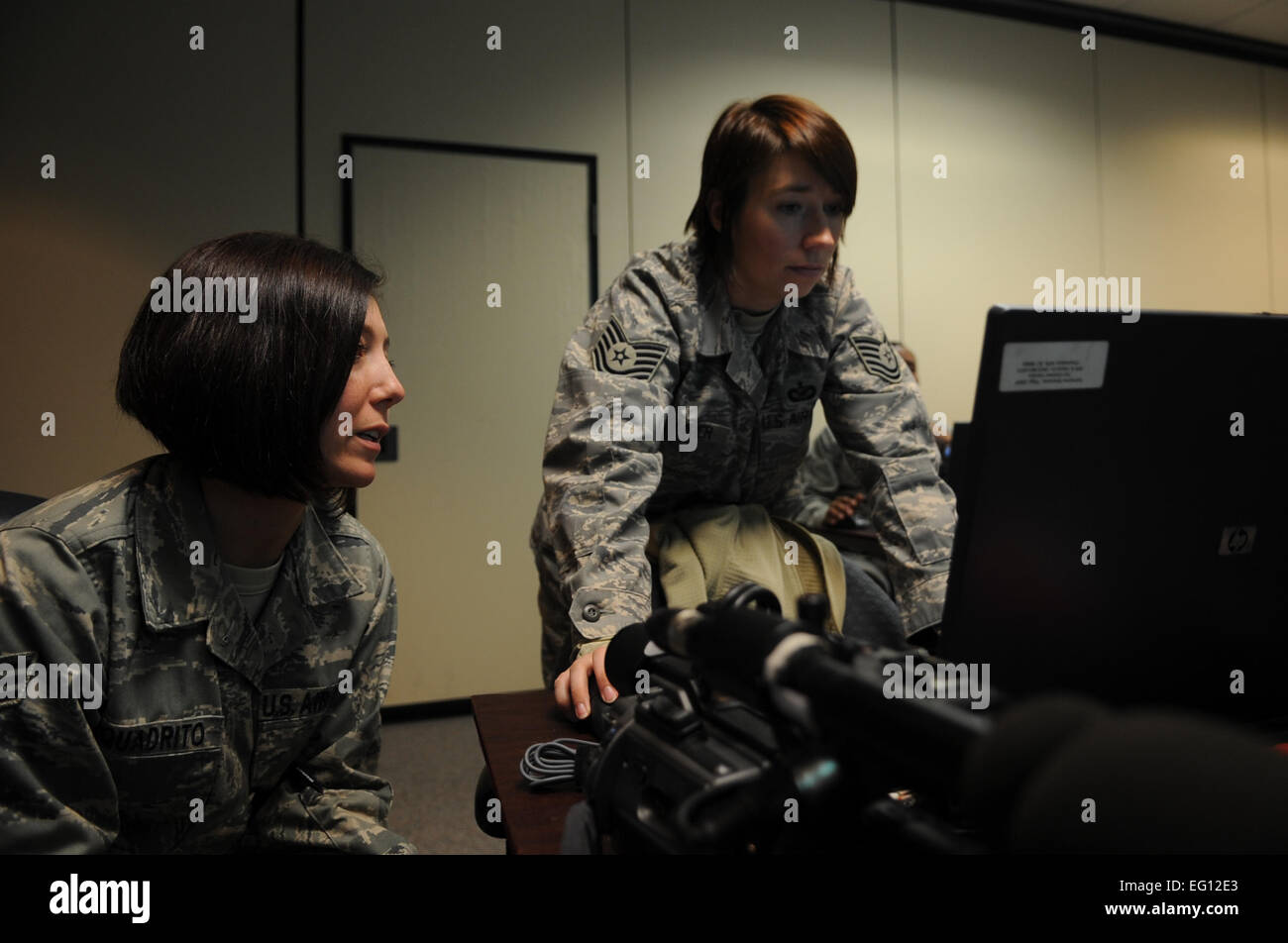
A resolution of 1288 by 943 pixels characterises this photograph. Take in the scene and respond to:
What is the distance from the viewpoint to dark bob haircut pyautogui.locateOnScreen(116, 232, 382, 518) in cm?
89

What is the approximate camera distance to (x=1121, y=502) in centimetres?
57

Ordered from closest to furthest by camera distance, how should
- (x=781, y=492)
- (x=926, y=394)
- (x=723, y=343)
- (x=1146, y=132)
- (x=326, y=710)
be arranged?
(x=326, y=710) → (x=723, y=343) → (x=781, y=492) → (x=926, y=394) → (x=1146, y=132)

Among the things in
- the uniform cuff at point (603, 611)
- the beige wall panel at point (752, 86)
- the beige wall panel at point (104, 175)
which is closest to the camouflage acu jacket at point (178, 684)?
the uniform cuff at point (603, 611)

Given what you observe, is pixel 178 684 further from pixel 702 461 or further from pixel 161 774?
pixel 702 461

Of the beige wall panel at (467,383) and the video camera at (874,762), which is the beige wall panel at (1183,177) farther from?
the video camera at (874,762)

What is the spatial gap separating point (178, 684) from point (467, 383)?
2374 millimetres

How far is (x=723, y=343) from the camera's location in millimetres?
1346

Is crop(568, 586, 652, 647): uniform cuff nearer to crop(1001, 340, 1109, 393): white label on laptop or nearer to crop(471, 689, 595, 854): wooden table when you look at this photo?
crop(471, 689, 595, 854): wooden table

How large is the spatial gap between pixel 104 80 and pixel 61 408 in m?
1.12

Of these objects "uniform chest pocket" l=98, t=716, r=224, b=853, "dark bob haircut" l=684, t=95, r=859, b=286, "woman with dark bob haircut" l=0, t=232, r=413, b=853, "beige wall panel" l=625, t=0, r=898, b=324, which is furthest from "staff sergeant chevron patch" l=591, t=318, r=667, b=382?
"beige wall panel" l=625, t=0, r=898, b=324

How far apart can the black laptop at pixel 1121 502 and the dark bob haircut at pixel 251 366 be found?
71 cm

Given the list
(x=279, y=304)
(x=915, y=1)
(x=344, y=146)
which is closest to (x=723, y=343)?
(x=279, y=304)

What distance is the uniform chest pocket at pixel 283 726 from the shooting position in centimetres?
99

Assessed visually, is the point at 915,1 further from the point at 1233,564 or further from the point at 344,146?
the point at 1233,564
